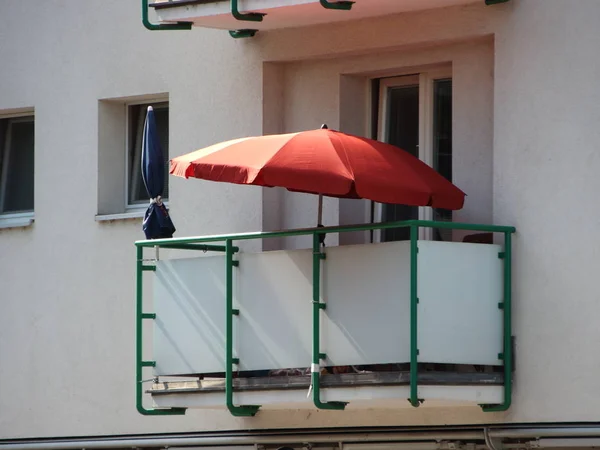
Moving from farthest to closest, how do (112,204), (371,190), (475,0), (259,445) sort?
(112,204) → (259,445) → (475,0) → (371,190)

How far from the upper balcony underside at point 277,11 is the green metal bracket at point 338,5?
0.12 m

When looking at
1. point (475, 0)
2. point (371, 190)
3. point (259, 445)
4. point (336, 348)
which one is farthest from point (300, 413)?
point (475, 0)

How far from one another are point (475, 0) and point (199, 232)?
11.8 feet

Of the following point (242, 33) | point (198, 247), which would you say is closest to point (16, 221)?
point (198, 247)

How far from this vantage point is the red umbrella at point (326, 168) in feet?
50.8

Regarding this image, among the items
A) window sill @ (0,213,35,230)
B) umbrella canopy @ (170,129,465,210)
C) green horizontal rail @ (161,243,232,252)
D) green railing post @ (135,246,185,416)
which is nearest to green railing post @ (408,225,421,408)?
umbrella canopy @ (170,129,465,210)

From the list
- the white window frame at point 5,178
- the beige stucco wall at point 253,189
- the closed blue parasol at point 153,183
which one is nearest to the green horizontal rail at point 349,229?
the closed blue parasol at point 153,183

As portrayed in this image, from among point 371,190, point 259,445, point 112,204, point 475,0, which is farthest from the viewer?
point 112,204

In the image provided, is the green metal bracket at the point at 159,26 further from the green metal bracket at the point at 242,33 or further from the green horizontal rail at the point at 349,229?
the green horizontal rail at the point at 349,229

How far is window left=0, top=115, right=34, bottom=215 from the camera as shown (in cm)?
2027

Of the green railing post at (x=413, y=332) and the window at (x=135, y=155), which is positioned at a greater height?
the window at (x=135, y=155)

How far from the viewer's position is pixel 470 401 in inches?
630

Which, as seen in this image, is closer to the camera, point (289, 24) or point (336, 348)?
point (336, 348)

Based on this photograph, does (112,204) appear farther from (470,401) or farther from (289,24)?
(470,401)
